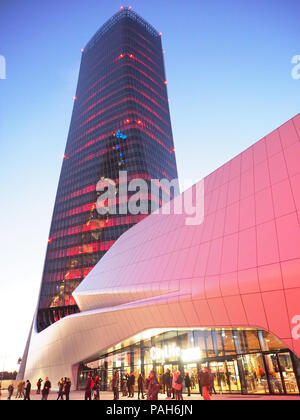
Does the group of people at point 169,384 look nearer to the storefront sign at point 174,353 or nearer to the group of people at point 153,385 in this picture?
the group of people at point 153,385

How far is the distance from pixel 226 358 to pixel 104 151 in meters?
76.2

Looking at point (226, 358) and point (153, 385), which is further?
point (226, 358)

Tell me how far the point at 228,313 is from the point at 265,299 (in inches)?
90.9

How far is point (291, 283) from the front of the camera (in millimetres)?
11539

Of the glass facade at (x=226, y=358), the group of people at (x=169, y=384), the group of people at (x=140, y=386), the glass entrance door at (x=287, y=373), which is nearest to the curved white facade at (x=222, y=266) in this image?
the glass facade at (x=226, y=358)

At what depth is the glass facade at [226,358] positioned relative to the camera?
1358 centimetres

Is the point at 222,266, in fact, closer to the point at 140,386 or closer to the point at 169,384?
the point at 169,384

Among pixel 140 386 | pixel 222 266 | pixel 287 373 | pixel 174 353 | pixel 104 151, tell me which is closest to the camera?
pixel 287 373

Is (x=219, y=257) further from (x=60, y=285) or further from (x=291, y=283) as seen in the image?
(x=60, y=285)

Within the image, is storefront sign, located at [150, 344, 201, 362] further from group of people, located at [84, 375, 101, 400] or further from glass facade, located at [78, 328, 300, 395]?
group of people, located at [84, 375, 101, 400]

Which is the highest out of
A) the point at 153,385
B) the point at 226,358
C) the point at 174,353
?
the point at 174,353

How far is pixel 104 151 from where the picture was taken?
84.7m

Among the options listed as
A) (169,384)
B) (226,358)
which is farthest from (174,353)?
(226,358)

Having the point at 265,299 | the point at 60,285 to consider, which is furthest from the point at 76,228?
the point at 265,299
